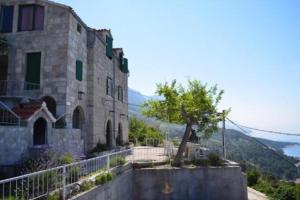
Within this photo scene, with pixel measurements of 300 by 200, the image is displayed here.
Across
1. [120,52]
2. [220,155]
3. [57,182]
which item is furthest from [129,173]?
[120,52]

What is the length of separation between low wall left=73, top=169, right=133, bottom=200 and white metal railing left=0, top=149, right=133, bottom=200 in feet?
1.77

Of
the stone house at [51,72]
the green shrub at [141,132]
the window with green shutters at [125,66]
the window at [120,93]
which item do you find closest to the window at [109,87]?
the stone house at [51,72]

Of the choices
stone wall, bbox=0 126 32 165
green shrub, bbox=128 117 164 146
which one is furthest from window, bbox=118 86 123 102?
stone wall, bbox=0 126 32 165

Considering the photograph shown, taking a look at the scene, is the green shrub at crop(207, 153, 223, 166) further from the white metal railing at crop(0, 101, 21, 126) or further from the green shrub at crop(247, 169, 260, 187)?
the white metal railing at crop(0, 101, 21, 126)

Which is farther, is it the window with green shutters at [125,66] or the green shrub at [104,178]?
the window with green shutters at [125,66]

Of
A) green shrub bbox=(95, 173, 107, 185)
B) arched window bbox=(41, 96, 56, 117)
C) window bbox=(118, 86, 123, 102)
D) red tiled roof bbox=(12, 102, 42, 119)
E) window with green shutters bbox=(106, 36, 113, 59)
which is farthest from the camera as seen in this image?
window bbox=(118, 86, 123, 102)

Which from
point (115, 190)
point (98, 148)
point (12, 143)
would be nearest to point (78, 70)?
point (98, 148)

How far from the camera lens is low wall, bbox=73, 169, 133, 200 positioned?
377 inches

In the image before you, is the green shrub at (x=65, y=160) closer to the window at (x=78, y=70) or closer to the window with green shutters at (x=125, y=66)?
the window at (x=78, y=70)

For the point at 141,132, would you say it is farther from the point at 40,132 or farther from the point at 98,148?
the point at 40,132

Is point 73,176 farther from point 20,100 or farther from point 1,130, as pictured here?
point 20,100

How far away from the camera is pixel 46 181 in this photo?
27.1 ft

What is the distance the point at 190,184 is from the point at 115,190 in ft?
16.4

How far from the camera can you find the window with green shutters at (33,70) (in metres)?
16.9
